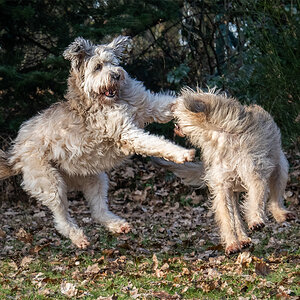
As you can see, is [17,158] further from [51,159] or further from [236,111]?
[236,111]

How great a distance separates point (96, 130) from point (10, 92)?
3.62 metres

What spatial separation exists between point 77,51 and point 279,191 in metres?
2.53

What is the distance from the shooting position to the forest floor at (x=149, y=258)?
13.5 ft

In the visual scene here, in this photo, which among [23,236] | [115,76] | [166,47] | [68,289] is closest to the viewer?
[68,289]

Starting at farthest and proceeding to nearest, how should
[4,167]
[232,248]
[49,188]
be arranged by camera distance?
1. [4,167]
2. [49,188]
3. [232,248]

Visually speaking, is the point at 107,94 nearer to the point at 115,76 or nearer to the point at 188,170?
the point at 115,76

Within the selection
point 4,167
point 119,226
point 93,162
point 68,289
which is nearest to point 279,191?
point 119,226

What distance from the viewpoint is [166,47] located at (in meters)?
10.0

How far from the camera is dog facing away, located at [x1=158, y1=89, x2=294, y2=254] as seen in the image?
4.89 m

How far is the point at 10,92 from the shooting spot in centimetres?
841

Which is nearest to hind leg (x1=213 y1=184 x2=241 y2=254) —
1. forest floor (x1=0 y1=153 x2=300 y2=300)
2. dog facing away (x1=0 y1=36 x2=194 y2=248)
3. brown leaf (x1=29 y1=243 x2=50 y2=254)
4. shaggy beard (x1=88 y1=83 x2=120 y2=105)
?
forest floor (x1=0 y1=153 x2=300 y2=300)

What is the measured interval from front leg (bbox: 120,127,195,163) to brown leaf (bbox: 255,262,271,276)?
1.09 m

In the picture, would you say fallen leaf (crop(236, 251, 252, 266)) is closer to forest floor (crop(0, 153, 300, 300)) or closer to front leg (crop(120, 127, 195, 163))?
forest floor (crop(0, 153, 300, 300))

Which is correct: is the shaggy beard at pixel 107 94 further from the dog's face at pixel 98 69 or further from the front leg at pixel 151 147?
the front leg at pixel 151 147
